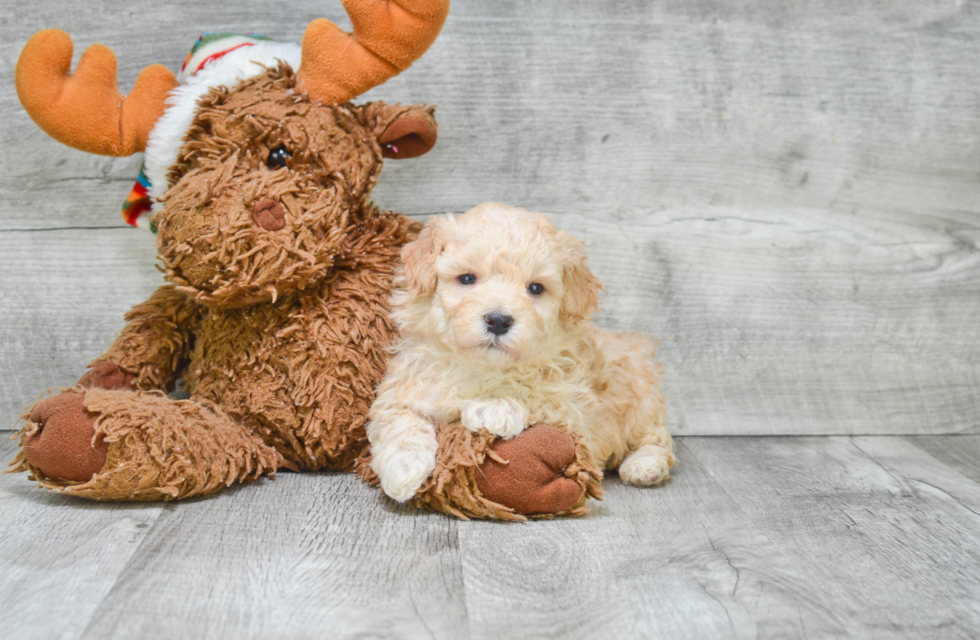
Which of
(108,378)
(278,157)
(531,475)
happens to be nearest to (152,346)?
(108,378)

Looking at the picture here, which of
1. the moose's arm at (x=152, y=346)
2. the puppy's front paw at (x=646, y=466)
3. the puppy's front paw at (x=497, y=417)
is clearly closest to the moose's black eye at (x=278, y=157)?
the moose's arm at (x=152, y=346)

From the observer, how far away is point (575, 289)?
1611 millimetres

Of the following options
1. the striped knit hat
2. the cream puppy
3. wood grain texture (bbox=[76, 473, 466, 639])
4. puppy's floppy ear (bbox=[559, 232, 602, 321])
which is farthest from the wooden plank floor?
the striped knit hat

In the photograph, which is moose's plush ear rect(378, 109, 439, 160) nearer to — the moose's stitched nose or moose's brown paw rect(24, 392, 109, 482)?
the moose's stitched nose

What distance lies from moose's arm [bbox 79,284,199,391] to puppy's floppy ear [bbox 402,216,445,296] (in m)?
0.56

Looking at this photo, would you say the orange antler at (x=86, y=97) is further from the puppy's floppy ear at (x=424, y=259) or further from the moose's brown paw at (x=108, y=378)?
the puppy's floppy ear at (x=424, y=259)

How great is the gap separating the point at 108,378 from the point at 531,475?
3.03ft

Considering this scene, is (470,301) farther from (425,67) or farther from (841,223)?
(841,223)

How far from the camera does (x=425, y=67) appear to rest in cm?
213

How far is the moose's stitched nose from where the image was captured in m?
1.59

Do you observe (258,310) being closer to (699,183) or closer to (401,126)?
(401,126)

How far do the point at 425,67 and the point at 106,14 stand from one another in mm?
776

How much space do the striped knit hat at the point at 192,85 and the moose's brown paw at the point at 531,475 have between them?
2.81 ft

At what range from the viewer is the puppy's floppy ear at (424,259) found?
5.17ft
